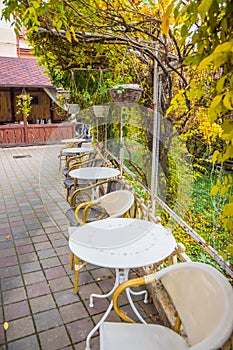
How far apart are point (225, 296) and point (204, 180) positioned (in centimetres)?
158

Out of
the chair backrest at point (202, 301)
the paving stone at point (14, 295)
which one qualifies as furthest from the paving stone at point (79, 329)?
the chair backrest at point (202, 301)

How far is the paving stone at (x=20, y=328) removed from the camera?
76.4 inches

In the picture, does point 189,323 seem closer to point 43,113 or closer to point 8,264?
point 8,264

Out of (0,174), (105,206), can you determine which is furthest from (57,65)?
(0,174)

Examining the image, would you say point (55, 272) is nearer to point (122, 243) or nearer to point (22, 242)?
point (22, 242)

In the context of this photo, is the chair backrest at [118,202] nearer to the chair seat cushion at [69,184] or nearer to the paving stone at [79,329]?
the paving stone at [79,329]

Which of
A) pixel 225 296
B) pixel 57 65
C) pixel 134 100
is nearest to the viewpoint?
pixel 225 296

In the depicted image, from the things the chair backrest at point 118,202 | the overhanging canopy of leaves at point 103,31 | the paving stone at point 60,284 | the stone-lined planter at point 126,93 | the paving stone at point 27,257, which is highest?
the overhanging canopy of leaves at point 103,31

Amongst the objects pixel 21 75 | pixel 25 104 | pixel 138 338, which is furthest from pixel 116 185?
pixel 21 75

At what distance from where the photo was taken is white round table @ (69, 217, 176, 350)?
1719mm

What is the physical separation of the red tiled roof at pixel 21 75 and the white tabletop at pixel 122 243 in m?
10.7

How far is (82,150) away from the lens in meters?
5.88

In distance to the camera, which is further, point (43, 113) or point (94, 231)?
point (43, 113)

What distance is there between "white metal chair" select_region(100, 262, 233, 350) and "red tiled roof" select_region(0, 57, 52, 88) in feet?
37.9
